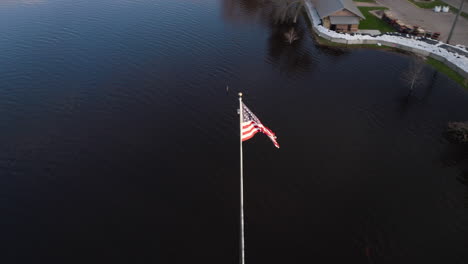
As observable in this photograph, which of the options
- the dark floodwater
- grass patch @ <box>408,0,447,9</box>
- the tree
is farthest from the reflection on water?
grass patch @ <box>408,0,447,9</box>

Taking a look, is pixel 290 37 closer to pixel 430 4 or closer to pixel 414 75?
pixel 414 75

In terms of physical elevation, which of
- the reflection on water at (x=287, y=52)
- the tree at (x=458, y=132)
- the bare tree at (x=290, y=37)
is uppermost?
the bare tree at (x=290, y=37)

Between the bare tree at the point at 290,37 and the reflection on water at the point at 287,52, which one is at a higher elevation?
the bare tree at the point at 290,37

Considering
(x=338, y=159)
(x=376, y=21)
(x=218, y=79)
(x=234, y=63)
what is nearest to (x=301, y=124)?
(x=338, y=159)

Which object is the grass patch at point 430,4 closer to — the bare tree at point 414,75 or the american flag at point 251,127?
the bare tree at point 414,75

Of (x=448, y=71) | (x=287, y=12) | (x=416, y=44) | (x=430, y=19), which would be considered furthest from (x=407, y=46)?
(x=287, y=12)

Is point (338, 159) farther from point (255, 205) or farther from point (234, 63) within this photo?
point (234, 63)

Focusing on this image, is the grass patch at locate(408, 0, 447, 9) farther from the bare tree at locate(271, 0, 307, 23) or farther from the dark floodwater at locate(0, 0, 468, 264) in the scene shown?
the bare tree at locate(271, 0, 307, 23)

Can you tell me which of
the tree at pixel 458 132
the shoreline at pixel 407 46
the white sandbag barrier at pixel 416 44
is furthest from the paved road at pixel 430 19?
the tree at pixel 458 132
